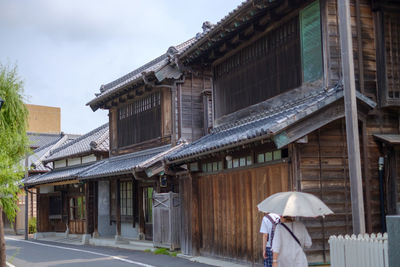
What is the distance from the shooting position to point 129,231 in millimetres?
23938

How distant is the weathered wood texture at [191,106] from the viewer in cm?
2080

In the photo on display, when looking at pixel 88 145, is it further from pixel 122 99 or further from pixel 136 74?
pixel 122 99

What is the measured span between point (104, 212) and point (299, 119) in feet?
56.1

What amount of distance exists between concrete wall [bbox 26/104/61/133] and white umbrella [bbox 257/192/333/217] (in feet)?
190

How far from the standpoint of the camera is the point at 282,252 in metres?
7.86

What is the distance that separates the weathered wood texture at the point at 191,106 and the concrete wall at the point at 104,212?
730cm

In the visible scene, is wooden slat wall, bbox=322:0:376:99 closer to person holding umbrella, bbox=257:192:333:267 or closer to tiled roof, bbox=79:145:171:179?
person holding umbrella, bbox=257:192:333:267

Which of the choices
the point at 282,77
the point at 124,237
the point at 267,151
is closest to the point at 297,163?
the point at 267,151

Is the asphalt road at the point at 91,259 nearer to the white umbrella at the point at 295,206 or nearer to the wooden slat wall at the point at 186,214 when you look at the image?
the wooden slat wall at the point at 186,214

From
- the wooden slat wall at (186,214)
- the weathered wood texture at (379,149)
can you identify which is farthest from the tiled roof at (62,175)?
the weathered wood texture at (379,149)

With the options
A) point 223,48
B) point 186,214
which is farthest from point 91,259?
point 223,48

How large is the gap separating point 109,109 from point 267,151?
15.1 m

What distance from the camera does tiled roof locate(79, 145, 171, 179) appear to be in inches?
816

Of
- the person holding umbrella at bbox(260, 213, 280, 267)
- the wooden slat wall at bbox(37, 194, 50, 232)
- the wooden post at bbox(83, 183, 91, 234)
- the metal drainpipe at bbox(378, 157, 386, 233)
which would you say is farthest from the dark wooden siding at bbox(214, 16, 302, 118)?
the wooden slat wall at bbox(37, 194, 50, 232)
